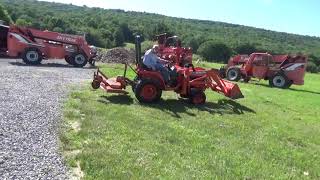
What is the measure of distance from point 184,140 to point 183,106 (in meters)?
4.78

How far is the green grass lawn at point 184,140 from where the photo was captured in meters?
7.89

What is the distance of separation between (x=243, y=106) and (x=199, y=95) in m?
1.66

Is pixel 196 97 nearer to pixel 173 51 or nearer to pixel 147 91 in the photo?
pixel 147 91

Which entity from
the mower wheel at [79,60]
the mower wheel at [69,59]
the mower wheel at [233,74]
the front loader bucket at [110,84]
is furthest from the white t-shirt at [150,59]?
the mower wheel at [233,74]

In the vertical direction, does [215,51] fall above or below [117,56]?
below

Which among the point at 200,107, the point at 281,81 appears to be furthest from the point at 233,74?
the point at 200,107

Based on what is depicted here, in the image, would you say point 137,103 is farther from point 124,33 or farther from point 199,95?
point 124,33

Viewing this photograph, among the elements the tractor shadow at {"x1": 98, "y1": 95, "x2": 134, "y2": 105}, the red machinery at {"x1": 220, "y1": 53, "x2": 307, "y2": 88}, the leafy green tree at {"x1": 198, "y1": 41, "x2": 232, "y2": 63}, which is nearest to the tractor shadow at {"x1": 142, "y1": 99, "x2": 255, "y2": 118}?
the tractor shadow at {"x1": 98, "y1": 95, "x2": 134, "y2": 105}

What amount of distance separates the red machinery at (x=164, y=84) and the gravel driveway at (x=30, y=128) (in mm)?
1584

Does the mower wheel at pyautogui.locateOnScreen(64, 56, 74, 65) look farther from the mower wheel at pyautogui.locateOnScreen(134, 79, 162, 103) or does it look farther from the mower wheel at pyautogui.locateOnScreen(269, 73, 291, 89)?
the mower wheel at pyautogui.locateOnScreen(134, 79, 162, 103)

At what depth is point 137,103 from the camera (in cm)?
1453

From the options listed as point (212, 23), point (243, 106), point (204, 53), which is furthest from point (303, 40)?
point (243, 106)

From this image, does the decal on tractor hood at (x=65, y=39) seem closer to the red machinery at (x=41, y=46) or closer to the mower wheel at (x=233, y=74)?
the red machinery at (x=41, y=46)

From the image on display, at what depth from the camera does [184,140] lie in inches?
389
